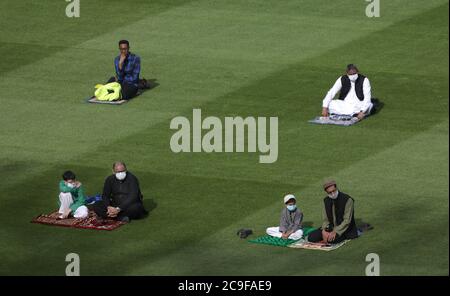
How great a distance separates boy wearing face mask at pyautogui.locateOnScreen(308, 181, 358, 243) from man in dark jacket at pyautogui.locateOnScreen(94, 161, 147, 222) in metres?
4.32

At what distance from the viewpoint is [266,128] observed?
47.8 meters

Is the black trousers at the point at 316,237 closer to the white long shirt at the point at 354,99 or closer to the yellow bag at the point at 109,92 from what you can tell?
the white long shirt at the point at 354,99

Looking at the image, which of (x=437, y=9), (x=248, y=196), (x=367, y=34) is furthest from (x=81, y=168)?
(x=437, y=9)

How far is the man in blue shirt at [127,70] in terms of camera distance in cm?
5138

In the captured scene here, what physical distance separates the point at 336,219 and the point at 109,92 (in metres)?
13.6

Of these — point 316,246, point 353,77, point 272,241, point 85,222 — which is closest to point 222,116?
point 353,77

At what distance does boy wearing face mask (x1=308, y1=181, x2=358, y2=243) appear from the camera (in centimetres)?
3925

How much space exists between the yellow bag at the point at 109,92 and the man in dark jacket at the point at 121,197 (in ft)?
32.8

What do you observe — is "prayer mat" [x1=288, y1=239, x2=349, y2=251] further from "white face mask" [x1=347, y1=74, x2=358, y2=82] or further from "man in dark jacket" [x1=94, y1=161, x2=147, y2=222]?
"white face mask" [x1=347, y1=74, x2=358, y2=82]

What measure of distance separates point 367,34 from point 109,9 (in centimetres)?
974

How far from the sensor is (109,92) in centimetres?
5125

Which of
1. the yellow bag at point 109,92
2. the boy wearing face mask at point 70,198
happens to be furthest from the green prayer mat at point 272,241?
the yellow bag at point 109,92
